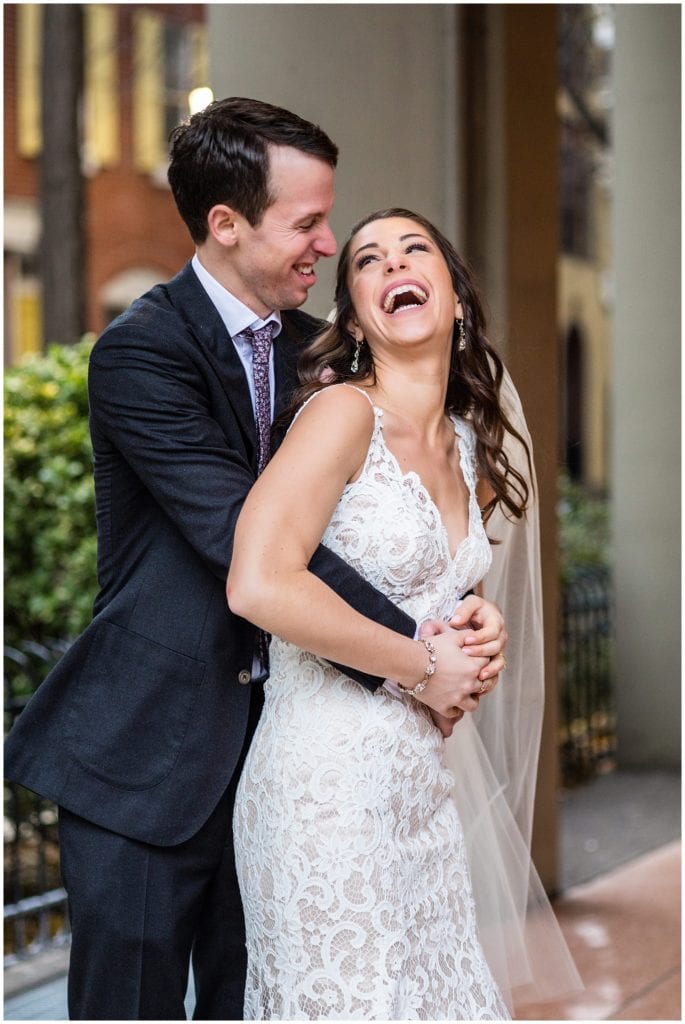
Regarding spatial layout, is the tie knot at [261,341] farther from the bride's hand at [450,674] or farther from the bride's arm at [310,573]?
the bride's hand at [450,674]

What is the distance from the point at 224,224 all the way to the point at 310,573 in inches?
31.7

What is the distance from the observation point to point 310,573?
259cm

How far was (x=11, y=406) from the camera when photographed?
6.77 metres

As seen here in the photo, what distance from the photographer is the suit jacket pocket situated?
2.85 m

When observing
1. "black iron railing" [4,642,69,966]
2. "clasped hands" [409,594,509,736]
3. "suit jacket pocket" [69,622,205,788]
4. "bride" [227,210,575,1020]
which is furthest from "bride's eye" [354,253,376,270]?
"black iron railing" [4,642,69,966]

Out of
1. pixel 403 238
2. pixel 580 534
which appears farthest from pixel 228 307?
pixel 580 534

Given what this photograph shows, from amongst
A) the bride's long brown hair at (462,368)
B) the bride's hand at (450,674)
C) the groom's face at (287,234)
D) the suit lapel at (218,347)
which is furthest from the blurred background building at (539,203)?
the bride's hand at (450,674)

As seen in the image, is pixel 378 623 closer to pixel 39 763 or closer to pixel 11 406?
pixel 39 763

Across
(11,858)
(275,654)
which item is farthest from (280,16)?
(11,858)

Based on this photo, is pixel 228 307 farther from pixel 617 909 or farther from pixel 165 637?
pixel 617 909

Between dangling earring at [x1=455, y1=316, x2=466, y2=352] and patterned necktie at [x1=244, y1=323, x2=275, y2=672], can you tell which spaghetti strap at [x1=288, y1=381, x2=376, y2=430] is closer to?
patterned necktie at [x1=244, y1=323, x2=275, y2=672]

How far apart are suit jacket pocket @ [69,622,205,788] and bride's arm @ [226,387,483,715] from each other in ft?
1.14

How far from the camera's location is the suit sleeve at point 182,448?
2676 mm

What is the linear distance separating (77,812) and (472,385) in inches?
48.6
